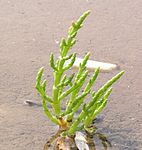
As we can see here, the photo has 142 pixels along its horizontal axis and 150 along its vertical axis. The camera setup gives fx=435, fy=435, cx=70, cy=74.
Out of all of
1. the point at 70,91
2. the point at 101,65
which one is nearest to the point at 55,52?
the point at 101,65

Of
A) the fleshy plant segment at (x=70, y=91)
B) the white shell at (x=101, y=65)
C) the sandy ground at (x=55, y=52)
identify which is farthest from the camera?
the white shell at (x=101, y=65)

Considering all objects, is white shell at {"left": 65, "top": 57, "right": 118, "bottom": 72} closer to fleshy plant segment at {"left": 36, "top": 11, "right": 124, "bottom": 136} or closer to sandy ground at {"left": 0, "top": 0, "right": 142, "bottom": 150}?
sandy ground at {"left": 0, "top": 0, "right": 142, "bottom": 150}

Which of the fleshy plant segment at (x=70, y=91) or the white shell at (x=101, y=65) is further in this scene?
the white shell at (x=101, y=65)

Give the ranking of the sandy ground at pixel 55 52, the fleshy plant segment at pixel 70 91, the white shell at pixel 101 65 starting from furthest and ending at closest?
the white shell at pixel 101 65 < the sandy ground at pixel 55 52 < the fleshy plant segment at pixel 70 91

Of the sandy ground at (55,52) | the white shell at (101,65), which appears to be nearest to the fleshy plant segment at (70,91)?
the sandy ground at (55,52)

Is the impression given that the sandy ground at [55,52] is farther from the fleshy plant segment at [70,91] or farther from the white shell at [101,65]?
the fleshy plant segment at [70,91]

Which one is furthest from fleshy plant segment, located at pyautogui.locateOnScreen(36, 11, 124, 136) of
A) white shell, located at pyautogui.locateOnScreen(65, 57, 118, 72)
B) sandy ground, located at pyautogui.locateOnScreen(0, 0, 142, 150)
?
white shell, located at pyautogui.locateOnScreen(65, 57, 118, 72)

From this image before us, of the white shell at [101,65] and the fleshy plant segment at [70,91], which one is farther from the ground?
the fleshy plant segment at [70,91]

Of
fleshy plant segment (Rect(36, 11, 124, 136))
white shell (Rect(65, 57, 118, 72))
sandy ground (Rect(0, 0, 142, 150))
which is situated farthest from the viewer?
white shell (Rect(65, 57, 118, 72))

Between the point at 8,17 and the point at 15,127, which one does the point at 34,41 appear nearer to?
the point at 8,17
